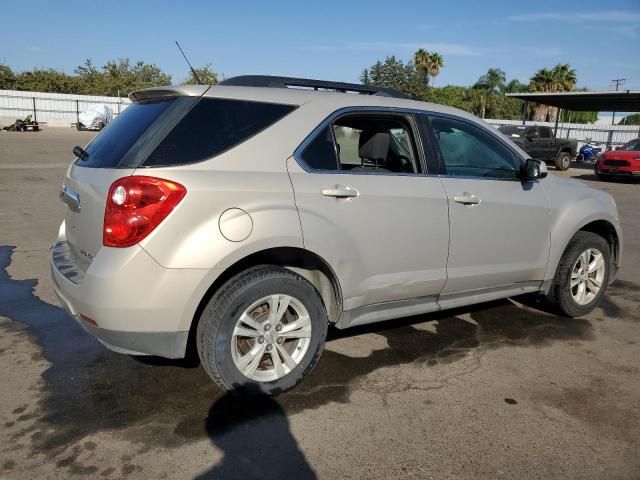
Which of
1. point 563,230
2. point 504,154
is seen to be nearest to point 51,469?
point 504,154

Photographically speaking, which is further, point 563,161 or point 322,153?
point 563,161

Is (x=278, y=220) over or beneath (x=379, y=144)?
beneath

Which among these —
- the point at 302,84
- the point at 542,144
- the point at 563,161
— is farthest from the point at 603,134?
the point at 302,84

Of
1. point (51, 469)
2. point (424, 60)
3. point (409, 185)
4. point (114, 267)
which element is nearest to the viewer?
point (51, 469)

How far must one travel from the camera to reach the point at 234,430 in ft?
9.29

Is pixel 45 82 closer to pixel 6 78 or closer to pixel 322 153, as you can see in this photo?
pixel 6 78

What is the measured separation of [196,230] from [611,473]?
2376 mm

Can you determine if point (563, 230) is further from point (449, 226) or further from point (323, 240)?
point (323, 240)

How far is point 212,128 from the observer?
2.98m

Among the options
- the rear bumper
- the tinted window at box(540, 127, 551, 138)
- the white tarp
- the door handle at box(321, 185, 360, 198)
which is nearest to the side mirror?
the door handle at box(321, 185, 360, 198)

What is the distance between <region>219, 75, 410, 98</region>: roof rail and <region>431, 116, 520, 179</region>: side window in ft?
1.39

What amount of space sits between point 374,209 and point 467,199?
32.3 inches

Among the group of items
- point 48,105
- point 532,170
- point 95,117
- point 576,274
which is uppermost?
point 48,105

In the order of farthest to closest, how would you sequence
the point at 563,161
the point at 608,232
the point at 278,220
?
the point at 563,161 → the point at 608,232 → the point at 278,220
